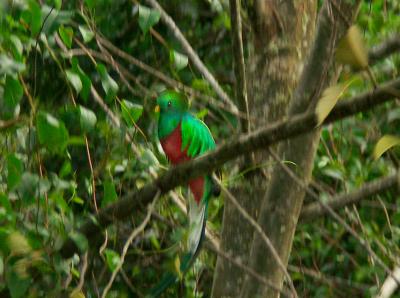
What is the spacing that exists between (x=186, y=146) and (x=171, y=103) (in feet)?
0.44

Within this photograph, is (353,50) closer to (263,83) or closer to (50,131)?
(50,131)

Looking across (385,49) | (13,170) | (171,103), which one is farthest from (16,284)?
(385,49)

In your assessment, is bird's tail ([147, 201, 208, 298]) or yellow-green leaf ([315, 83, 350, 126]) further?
bird's tail ([147, 201, 208, 298])

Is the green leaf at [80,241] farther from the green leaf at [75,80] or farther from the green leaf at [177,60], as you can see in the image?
the green leaf at [177,60]

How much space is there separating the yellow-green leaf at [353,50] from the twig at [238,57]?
62 cm

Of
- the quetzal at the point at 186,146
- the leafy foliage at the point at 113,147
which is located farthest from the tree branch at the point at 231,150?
the quetzal at the point at 186,146

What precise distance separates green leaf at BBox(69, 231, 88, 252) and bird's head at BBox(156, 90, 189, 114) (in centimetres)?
61

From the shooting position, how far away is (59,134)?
1851 millimetres

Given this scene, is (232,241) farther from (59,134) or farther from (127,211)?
(59,134)

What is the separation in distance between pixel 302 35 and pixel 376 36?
1.31 ft

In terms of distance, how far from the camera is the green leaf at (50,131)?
184 centimetres

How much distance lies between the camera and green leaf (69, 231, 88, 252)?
6.30 feet

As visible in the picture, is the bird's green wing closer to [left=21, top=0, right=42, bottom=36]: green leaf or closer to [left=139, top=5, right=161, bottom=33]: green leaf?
[left=139, top=5, right=161, bottom=33]: green leaf

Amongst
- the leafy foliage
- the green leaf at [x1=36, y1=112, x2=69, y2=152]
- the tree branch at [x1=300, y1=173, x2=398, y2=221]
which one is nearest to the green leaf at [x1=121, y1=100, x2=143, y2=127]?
the leafy foliage
